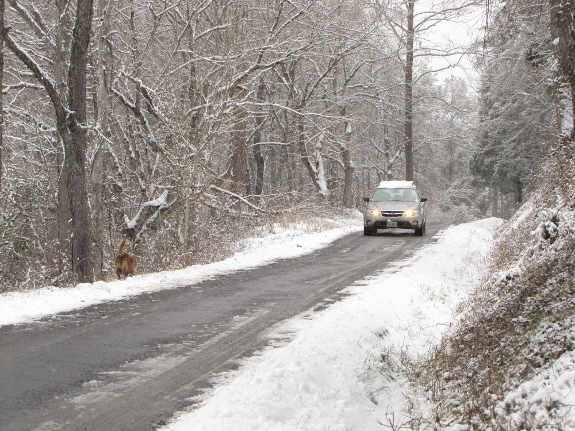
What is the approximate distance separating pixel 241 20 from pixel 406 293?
46.3 ft

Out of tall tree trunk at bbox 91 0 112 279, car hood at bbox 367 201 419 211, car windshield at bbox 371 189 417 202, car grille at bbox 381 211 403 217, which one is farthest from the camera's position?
car windshield at bbox 371 189 417 202

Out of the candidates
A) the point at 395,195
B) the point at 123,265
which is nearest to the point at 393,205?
the point at 395,195

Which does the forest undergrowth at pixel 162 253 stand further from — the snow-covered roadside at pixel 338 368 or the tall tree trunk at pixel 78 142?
the snow-covered roadside at pixel 338 368

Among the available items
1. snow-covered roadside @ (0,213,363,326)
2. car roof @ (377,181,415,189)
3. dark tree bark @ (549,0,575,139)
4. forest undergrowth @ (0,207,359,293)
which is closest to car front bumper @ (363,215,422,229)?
car roof @ (377,181,415,189)

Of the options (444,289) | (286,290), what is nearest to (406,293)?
(444,289)

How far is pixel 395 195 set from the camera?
21.2 meters

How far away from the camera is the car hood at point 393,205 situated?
2013cm

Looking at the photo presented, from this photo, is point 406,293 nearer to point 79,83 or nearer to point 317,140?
point 79,83

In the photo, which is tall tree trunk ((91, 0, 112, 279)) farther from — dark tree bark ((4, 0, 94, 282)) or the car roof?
the car roof

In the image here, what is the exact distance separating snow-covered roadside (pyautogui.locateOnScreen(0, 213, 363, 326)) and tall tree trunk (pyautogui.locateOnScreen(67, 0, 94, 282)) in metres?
1.97

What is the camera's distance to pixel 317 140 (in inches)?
1243

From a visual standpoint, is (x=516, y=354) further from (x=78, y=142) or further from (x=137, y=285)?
(x=78, y=142)

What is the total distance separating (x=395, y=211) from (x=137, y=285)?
11.9 meters

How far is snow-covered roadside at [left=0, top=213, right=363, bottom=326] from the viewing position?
310 inches
